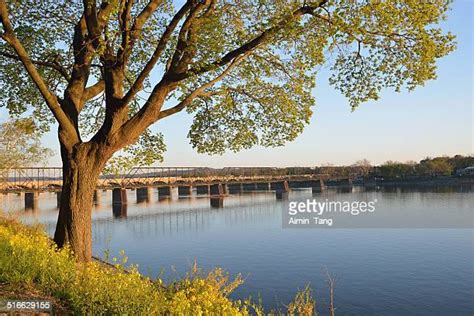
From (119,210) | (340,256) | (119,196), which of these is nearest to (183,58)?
(340,256)

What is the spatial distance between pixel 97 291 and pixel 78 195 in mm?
5672

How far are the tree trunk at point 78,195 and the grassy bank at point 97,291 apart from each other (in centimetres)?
214

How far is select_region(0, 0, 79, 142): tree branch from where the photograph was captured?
1191 centimetres

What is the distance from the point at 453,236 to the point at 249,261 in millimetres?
20827

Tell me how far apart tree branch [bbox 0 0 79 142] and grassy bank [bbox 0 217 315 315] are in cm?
392

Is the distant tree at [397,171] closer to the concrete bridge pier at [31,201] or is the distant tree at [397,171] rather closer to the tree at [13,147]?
the concrete bridge pier at [31,201]

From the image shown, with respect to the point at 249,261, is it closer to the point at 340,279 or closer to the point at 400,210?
the point at 340,279

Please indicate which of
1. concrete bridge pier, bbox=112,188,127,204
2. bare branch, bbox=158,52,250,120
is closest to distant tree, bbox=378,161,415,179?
concrete bridge pier, bbox=112,188,127,204

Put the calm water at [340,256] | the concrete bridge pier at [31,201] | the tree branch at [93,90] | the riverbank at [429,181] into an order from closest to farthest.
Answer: the tree branch at [93,90], the calm water at [340,256], the concrete bridge pier at [31,201], the riverbank at [429,181]

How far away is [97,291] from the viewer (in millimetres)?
7973

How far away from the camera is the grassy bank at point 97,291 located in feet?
23.7

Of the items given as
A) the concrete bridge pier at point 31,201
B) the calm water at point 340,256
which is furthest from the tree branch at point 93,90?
the concrete bridge pier at point 31,201

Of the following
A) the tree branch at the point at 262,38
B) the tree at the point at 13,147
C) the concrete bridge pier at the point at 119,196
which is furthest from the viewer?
the concrete bridge pier at the point at 119,196

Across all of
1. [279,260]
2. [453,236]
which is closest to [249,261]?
[279,260]
